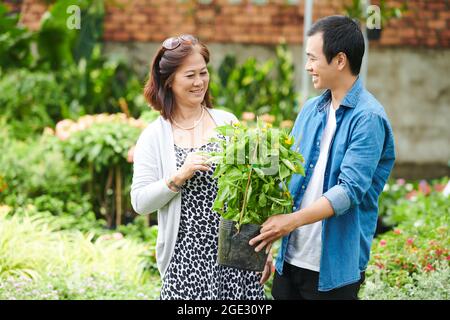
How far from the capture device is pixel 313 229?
10.5 feet

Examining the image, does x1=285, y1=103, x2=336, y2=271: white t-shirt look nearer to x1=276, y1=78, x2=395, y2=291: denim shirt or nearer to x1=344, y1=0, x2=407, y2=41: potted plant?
x1=276, y1=78, x2=395, y2=291: denim shirt

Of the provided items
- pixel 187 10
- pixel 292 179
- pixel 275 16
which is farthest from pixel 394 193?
pixel 292 179

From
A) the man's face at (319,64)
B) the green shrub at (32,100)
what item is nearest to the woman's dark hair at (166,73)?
the man's face at (319,64)

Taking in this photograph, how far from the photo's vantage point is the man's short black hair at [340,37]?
10.0 ft

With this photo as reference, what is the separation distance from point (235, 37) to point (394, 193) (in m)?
3.16

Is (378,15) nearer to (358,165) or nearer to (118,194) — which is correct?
(118,194)

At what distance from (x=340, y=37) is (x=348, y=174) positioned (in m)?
0.59

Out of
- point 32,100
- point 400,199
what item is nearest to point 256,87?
point 400,199

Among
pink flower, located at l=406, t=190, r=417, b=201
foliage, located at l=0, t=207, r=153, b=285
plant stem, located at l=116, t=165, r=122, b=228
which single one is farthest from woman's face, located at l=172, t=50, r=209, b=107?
pink flower, located at l=406, t=190, r=417, b=201

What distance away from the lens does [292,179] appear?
3.26 metres

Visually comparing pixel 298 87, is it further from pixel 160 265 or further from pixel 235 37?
pixel 160 265

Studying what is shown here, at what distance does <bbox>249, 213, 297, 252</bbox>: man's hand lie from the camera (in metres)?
2.97

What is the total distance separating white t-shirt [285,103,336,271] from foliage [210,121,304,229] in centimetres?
15
